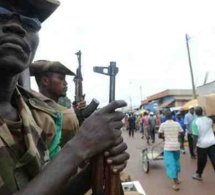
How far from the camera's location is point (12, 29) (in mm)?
1178

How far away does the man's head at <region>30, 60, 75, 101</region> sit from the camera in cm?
288

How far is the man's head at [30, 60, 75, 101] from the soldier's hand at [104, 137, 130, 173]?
1778 mm

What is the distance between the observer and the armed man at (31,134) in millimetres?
1058

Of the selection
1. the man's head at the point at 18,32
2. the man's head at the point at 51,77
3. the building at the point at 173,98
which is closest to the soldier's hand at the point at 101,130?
the man's head at the point at 18,32

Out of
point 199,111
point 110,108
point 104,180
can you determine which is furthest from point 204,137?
point 110,108

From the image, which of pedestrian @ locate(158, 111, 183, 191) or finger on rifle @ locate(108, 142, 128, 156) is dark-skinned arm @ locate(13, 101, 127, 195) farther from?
pedestrian @ locate(158, 111, 183, 191)

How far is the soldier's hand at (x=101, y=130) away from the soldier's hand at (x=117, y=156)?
2 cm

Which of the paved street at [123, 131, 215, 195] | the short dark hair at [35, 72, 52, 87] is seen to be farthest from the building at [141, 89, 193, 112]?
the short dark hair at [35, 72, 52, 87]

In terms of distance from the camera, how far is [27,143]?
1140 millimetres

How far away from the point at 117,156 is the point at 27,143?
1.14 feet

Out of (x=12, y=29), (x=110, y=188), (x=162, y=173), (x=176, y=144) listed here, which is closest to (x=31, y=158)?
(x=110, y=188)

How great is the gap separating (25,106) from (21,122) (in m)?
0.13

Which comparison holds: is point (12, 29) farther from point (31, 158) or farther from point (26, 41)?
point (31, 158)

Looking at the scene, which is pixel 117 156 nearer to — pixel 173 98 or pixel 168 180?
pixel 168 180
